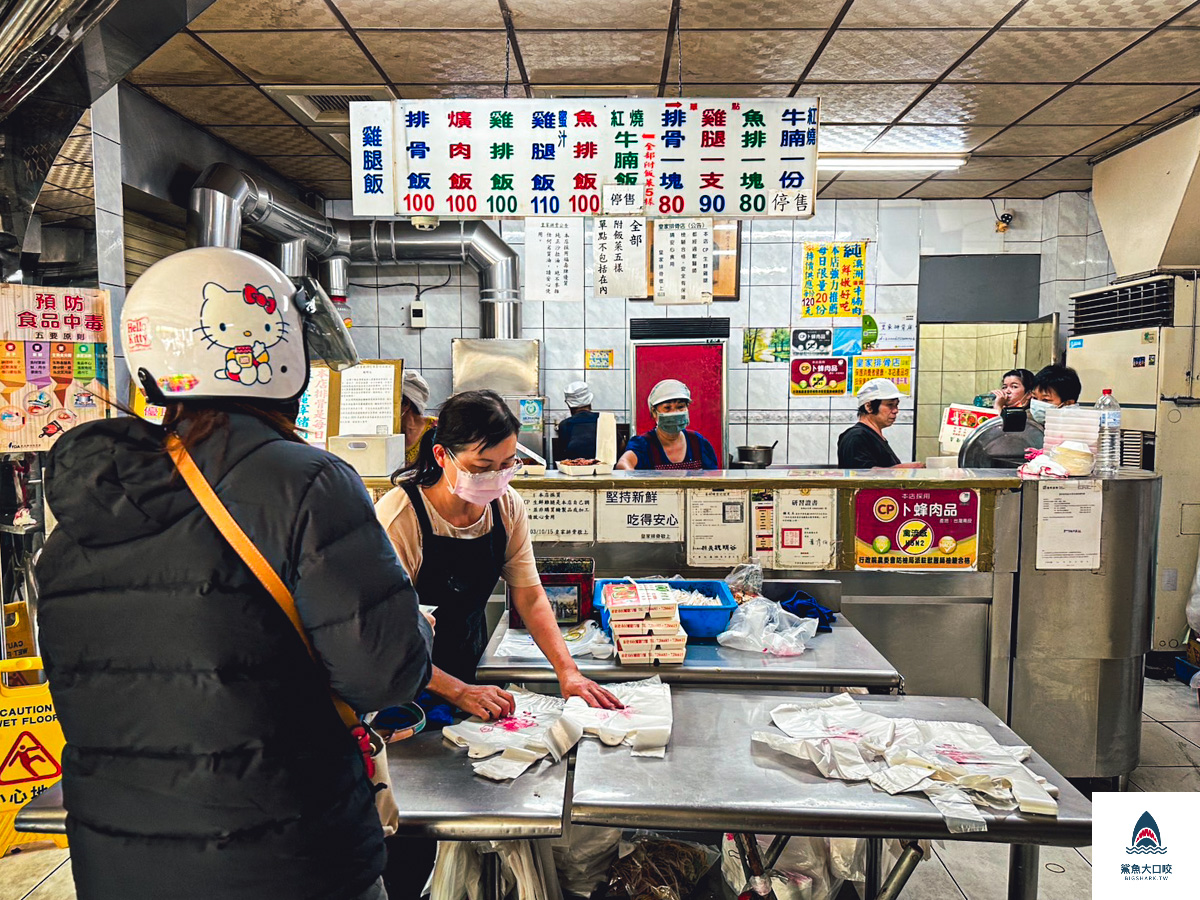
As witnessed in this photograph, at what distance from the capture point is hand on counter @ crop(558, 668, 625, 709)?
2152 mm

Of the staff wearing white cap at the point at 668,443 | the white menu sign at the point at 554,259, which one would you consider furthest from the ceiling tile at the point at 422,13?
the staff wearing white cap at the point at 668,443

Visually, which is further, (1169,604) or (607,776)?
(1169,604)

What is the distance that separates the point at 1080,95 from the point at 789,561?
3.36 metres

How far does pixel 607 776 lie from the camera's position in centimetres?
182

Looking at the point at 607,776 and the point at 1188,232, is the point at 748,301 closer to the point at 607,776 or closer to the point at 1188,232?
the point at 1188,232

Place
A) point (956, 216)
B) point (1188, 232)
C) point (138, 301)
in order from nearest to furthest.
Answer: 1. point (138, 301)
2. point (1188, 232)
3. point (956, 216)

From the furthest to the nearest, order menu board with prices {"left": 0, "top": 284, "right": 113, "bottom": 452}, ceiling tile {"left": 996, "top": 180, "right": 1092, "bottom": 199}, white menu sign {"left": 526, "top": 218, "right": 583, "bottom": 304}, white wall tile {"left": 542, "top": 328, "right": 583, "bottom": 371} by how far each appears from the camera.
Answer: white wall tile {"left": 542, "top": 328, "right": 583, "bottom": 371} < ceiling tile {"left": 996, "top": 180, "right": 1092, "bottom": 199} < white menu sign {"left": 526, "top": 218, "right": 583, "bottom": 304} < menu board with prices {"left": 0, "top": 284, "right": 113, "bottom": 452}

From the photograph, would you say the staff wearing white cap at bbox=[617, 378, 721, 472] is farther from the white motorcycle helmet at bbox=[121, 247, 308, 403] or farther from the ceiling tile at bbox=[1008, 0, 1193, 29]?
the white motorcycle helmet at bbox=[121, 247, 308, 403]

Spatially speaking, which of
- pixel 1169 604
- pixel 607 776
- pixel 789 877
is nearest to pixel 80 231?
pixel 607 776

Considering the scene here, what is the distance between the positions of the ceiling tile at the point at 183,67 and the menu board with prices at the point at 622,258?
2.19 metres

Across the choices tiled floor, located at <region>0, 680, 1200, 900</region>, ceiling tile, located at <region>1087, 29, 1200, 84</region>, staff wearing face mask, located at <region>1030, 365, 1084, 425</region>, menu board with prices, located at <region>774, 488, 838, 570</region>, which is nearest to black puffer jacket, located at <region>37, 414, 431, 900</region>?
tiled floor, located at <region>0, 680, 1200, 900</region>

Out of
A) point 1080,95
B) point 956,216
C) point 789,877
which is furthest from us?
point 956,216

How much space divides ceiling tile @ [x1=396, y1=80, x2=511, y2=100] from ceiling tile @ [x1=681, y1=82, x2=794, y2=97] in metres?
0.87

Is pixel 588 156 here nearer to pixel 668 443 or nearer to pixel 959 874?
pixel 668 443
